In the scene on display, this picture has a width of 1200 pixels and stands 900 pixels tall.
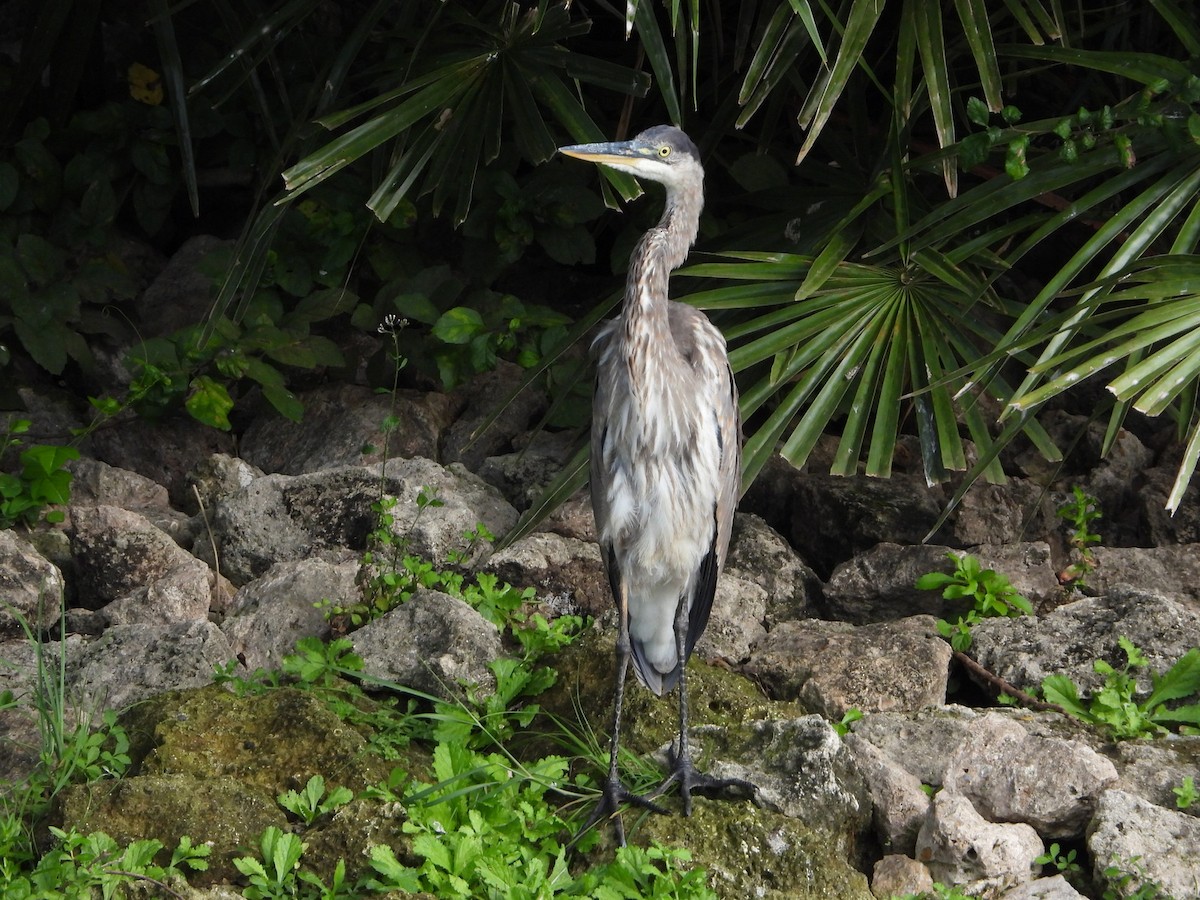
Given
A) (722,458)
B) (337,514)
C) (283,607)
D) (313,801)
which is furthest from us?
(337,514)

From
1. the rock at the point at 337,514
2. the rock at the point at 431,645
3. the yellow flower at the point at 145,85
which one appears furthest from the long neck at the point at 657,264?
the yellow flower at the point at 145,85

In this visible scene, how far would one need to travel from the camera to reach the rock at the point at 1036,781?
3.21m

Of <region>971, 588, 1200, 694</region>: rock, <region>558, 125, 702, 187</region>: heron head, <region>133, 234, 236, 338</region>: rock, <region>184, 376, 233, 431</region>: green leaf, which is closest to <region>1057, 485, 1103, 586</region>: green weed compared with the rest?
<region>971, 588, 1200, 694</region>: rock

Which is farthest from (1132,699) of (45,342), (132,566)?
(45,342)

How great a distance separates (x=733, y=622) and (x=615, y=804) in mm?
1197

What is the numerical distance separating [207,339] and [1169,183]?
3.41 m

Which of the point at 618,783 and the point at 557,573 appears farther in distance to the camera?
the point at 557,573

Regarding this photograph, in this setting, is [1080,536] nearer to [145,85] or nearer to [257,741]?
[257,741]

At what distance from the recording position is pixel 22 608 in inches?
169

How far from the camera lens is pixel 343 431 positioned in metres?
5.57

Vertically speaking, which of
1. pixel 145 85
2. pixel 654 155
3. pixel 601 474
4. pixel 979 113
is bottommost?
pixel 601 474

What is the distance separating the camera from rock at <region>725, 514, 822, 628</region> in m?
4.62

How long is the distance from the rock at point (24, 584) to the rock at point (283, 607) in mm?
587

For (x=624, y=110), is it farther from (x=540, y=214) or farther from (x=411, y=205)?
(x=411, y=205)
